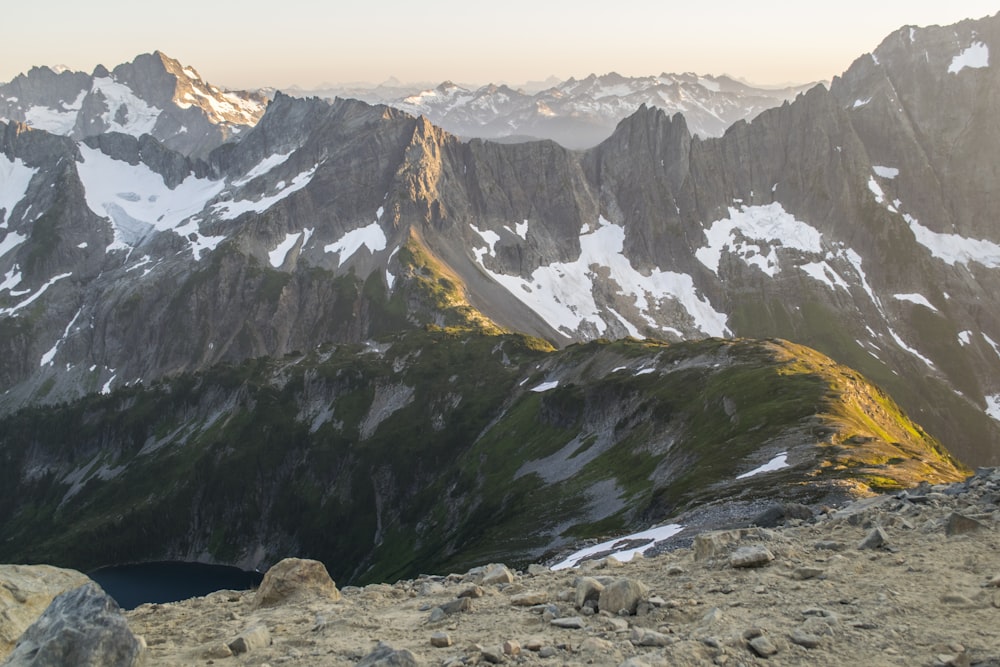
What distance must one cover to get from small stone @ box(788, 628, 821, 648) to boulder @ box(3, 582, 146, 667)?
15.5 m

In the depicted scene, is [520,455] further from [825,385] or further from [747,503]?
[747,503]

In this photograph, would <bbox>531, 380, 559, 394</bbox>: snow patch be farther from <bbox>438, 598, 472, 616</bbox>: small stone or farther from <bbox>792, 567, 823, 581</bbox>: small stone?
<bbox>438, 598, 472, 616</bbox>: small stone

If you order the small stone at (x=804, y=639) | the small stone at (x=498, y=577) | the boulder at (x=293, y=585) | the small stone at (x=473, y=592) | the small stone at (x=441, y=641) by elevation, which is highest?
the small stone at (x=804, y=639)

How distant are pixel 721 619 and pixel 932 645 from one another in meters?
4.53

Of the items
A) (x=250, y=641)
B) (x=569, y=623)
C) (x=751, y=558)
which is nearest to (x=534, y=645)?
(x=569, y=623)

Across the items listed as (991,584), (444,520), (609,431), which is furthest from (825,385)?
(991,584)

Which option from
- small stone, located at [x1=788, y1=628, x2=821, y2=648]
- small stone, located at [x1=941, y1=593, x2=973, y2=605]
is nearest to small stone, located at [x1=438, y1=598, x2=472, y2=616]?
small stone, located at [x1=788, y1=628, x2=821, y2=648]

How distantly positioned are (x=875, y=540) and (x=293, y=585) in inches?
783

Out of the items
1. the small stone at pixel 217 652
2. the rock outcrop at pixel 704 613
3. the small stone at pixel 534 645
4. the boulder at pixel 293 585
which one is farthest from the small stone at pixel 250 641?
the small stone at pixel 534 645

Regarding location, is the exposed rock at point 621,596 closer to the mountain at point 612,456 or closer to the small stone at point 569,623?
the small stone at point 569,623

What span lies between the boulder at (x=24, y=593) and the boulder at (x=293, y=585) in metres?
5.82

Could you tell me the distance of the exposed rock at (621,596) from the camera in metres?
21.3

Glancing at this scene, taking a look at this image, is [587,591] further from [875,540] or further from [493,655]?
[875,540]

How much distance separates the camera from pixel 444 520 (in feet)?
503
